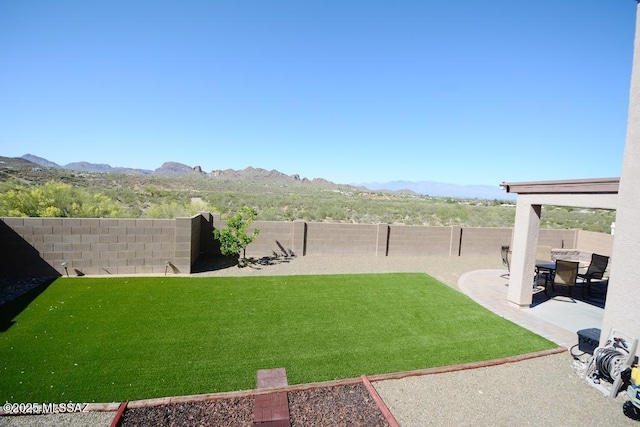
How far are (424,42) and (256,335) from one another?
1673 cm

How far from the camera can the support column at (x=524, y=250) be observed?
7.62 metres

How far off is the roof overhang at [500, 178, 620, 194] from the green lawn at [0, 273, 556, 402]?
3.04m

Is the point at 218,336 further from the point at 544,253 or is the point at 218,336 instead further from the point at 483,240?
the point at 483,240

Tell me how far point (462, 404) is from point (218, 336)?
13.7 ft

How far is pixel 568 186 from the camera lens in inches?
262

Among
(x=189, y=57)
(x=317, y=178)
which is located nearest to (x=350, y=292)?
(x=189, y=57)

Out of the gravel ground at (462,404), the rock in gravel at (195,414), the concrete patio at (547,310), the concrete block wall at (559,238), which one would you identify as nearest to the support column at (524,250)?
the concrete patio at (547,310)

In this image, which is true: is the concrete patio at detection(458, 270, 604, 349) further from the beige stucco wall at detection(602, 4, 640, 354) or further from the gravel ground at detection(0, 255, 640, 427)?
the beige stucco wall at detection(602, 4, 640, 354)

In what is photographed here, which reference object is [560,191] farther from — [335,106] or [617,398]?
[335,106]

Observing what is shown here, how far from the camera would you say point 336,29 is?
16.5 meters

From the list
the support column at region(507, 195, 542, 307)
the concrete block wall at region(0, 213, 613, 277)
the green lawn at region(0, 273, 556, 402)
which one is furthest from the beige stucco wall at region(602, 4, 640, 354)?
the concrete block wall at region(0, 213, 613, 277)

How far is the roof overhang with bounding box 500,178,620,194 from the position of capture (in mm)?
5753

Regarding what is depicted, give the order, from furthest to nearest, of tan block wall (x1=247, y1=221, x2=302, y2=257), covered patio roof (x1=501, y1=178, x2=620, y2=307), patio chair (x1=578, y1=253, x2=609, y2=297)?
tan block wall (x1=247, y1=221, x2=302, y2=257)
patio chair (x1=578, y1=253, x2=609, y2=297)
covered patio roof (x1=501, y1=178, x2=620, y2=307)

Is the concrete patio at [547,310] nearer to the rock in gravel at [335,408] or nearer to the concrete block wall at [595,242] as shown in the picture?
the rock in gravel at [335,408]
